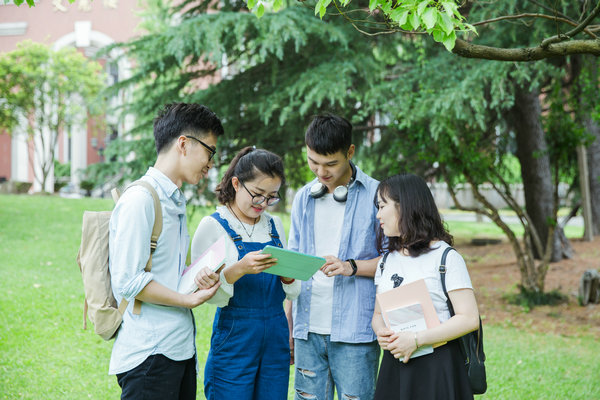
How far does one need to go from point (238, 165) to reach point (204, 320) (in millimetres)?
4880

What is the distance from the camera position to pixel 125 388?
232 centimetres

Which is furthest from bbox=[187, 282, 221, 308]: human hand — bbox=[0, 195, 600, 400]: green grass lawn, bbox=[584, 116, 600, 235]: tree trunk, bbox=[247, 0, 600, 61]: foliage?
bbox=[584, 116, 600, 235]: tree trunk

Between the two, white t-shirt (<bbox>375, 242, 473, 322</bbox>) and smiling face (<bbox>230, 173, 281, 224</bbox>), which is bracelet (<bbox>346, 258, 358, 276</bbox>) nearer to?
white t-shirt (<bbox>375, 242, 473, 322</bbox>)

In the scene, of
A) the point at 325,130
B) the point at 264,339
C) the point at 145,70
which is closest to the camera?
the point at 264,339

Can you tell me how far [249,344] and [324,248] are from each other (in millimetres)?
614

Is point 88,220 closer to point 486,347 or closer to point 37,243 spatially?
point 486,347

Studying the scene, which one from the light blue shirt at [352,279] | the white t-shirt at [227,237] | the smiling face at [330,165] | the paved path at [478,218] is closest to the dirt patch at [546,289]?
the light blue shirt at [352,279]

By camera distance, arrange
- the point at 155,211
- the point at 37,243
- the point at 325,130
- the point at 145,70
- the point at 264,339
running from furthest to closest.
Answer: the point at 37,243 → the point at 145,70 → the point at 325,130 → the point at 264,339 → the point at 155,211

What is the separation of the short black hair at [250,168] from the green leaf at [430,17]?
0.94m

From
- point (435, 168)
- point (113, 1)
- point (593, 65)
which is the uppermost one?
point (113, 1)

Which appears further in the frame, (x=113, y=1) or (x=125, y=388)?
(x=113, y=1)

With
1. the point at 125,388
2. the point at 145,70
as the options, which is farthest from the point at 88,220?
the point at 145,70

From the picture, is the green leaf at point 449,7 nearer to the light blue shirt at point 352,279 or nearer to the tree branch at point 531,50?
the tree branch at point 531,50

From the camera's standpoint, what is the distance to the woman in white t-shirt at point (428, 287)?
2.49 m
